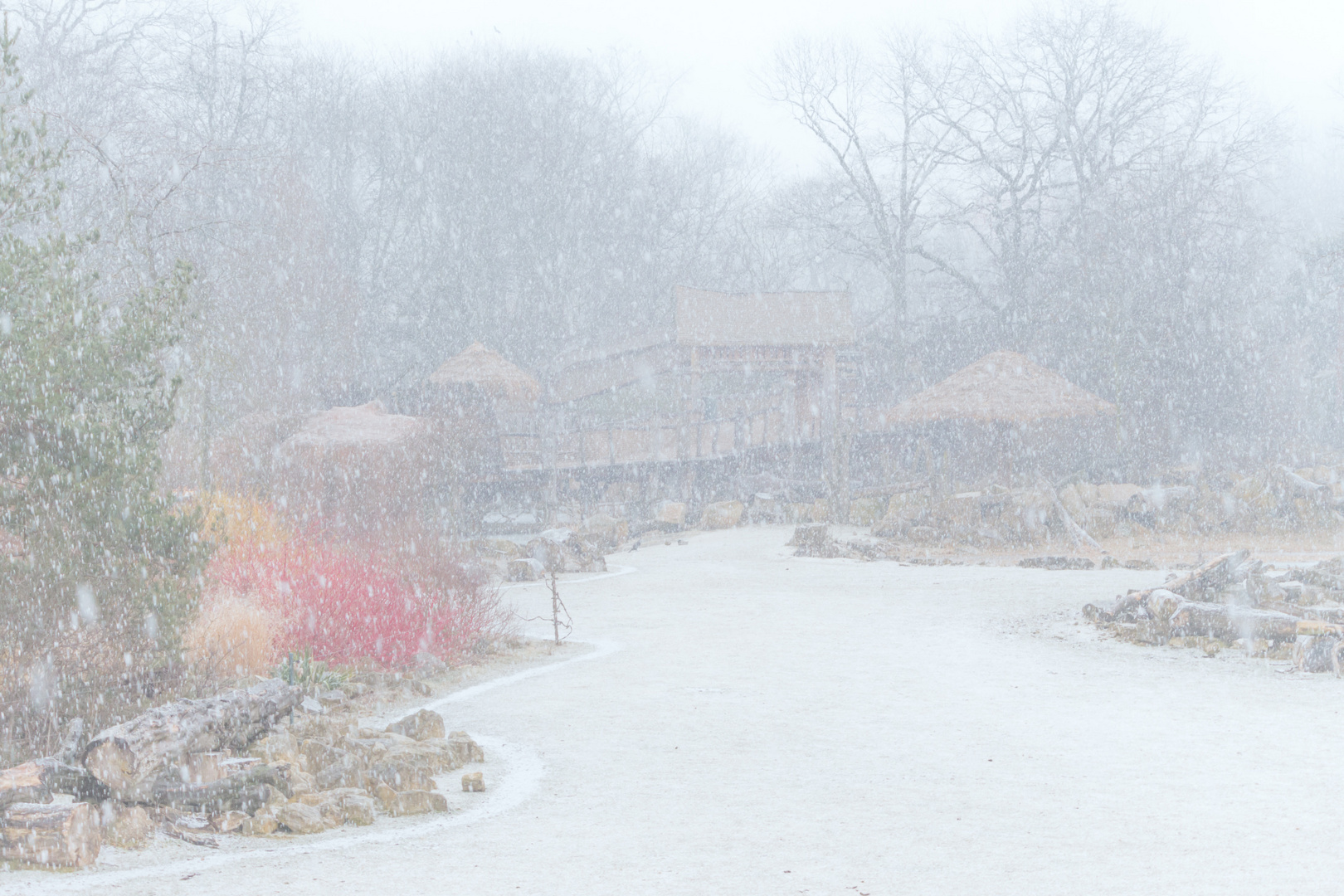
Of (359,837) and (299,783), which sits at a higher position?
(299,783)

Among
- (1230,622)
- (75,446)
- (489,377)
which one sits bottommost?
(1230,622)

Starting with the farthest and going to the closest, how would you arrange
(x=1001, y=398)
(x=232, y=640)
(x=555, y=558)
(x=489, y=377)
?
(x=489, y=377), (x=1001, y=398), (x=555, y=558), (x=232, y=640)

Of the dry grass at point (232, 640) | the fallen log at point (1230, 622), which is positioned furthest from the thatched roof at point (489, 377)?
the fallen log at point (1230, 622)

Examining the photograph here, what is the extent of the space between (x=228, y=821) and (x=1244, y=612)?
25.7 feet

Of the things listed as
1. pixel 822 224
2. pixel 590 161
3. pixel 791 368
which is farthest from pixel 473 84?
pixel 791 368

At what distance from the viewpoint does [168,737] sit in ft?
17.2

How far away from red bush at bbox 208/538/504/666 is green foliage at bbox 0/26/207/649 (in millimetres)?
2129

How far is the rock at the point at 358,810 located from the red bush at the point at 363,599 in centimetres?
359

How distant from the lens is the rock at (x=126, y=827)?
468 centimetres

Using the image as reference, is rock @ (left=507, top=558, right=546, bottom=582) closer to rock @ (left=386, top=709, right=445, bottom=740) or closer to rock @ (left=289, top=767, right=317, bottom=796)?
rock @ (left=386, top=709, right=445, bottom=740)

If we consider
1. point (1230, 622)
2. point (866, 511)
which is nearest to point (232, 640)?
point (1230, 622)

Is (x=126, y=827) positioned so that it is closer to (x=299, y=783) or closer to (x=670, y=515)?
(x=299, y=783)

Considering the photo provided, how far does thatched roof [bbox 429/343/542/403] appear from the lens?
23984mm

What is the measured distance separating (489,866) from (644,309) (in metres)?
36.4
